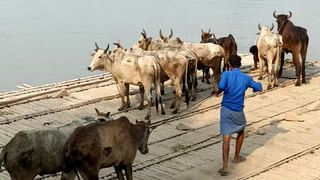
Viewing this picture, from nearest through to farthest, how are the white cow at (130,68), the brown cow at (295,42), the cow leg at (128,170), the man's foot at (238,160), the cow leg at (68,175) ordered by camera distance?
the cow leg at (68,175)
the cow leg at (128,170)
the man's foot at (238,160)
the white cow at (130,68)
the brown cow at (295,42)

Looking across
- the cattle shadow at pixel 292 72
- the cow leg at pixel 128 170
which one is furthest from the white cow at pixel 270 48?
the cow leg at pixel 128 170

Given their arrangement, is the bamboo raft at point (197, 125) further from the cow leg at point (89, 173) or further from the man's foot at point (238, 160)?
the cow leg at point (89, 173)

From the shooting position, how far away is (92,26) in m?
31.7

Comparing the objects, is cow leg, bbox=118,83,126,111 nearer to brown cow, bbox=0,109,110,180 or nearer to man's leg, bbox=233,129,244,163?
man's leg, bbox=233,129,244,163

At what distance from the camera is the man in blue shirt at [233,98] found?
7051 mm

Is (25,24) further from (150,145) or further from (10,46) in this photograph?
(150,145)

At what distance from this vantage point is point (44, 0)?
168 ft

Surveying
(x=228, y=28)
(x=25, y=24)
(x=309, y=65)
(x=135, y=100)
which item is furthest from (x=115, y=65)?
(x=25, y=24)

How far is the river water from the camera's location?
22.2m

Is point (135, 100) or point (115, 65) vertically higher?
point (115, 65)

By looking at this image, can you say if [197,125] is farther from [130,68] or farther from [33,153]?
[33,153]

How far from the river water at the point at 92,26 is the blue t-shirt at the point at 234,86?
507 inches

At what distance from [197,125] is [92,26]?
23.0 m

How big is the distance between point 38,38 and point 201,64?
18167 mm
